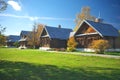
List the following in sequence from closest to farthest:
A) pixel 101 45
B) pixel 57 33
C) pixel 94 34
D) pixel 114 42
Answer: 1. pixel 101 45
2. pixel 114 42
3. pixel 94 34
4. pixel 57 33

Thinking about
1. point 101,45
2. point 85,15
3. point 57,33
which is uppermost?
point 85,15

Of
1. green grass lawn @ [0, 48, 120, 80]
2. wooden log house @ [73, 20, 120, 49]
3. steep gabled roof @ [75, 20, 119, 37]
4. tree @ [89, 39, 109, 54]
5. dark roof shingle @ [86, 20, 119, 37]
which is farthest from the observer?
wooden log house @ [73, 20, 120, 49]

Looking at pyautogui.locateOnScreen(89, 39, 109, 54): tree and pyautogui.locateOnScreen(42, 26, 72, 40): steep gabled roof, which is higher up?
pyautogui.locateOnScreen(42, 26, 72, 40): steep gabled roof

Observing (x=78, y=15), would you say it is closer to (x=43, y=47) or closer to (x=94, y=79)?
(x=43, y=47)

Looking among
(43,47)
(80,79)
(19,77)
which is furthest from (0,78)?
(43,47)

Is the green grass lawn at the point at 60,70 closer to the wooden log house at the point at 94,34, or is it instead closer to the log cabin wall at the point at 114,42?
the wooden log house at the point at 94,34

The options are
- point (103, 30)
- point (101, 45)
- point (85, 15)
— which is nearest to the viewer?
point (101, 45)

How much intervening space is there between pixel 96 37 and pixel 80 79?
26709mm

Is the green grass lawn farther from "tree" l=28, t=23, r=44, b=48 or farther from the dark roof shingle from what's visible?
"tree" l=28, t=23, r=44, b=48

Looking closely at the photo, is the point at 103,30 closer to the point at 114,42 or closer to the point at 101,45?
the point at 114,42

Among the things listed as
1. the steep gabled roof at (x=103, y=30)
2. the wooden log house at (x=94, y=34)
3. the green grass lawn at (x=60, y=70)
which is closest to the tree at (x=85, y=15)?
the wooden log house at (x=94, y=34)

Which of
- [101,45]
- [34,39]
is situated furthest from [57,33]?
[101,45]

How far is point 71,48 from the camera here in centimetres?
3759

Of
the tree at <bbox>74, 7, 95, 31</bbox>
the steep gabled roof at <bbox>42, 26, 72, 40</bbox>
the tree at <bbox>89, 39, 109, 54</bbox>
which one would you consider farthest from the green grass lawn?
the tree at <bbox>74, 7, 95, 31</bbox>
